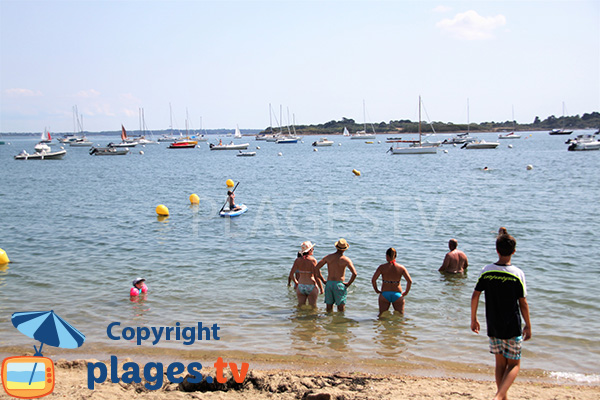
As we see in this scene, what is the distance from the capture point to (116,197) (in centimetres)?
3158

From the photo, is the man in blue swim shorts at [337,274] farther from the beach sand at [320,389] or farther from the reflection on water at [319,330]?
the beach sand at [320,389]

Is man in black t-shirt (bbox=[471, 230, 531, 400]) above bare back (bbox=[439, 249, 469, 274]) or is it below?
above

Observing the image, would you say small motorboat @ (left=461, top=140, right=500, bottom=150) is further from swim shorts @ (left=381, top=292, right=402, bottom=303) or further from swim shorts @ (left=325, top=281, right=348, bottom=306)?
swim shorts @ (left=325, top=281, right=348, bottom=306)

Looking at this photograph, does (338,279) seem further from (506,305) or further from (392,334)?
(506,305)

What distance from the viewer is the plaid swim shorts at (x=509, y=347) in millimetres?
5477

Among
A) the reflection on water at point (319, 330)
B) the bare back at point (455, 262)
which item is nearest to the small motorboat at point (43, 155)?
the bare back at point (455, 262)

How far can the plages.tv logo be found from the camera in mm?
6238

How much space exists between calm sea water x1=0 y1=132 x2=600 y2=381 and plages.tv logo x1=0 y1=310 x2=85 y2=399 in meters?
2.01

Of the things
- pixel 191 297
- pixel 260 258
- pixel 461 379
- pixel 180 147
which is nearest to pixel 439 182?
pixel 260 258

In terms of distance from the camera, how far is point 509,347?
5516 mm

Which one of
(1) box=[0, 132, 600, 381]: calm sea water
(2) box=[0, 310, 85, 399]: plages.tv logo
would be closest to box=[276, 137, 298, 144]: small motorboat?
(1) box=[0, 132, 600, 381]: calm sea water

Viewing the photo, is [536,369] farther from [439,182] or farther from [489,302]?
[439,182]

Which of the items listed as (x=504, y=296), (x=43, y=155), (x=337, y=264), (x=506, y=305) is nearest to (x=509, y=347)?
(x=506, y=305)

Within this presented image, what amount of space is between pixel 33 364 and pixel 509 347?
6.14 m
